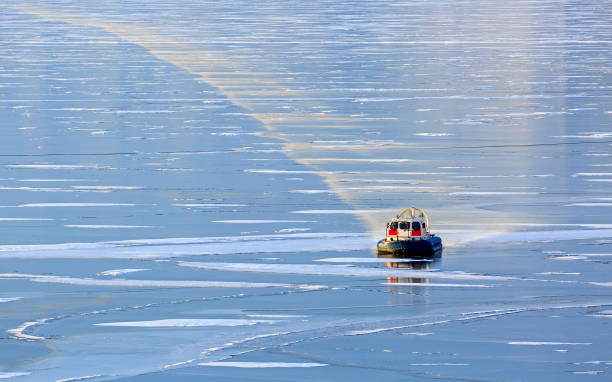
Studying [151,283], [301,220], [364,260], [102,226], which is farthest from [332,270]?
[102,226]

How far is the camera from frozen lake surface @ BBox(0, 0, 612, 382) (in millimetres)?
12086

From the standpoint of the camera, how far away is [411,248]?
16203 mm

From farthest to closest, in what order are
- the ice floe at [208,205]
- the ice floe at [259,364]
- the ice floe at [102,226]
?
the ice floe at [208,205]
the ice floe at [102,226]
the ice floe at [259,364]

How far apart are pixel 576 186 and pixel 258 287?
7852mm

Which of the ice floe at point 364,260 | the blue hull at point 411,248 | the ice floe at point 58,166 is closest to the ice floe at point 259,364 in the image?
the ice floe at point 364,260

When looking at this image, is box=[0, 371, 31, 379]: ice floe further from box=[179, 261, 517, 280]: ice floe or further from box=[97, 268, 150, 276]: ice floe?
box=[179, 261, 517, 280]: ice floe

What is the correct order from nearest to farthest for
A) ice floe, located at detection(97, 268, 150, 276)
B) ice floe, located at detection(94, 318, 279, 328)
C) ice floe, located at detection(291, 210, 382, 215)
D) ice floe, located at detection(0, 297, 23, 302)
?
ice floe, located at detection(94, 318, 279, 328) < ice floe, located at detection(0, 297, 23, 302) < ice floe, located at detection(97, 268, 150, 276) < ice floe, located at detection(291, 210, 382, 215)

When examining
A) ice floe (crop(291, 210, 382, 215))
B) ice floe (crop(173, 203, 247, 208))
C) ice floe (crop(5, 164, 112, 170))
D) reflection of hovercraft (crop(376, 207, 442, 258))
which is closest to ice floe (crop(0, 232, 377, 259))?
reflection of hovercraft (crop(376, 207, 442, 258))

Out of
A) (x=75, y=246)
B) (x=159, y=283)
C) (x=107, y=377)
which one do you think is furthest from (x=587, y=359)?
(x=75, y=246)

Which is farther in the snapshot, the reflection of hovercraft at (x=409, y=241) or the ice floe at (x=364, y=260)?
the reflection of hovercraft at (x=409, y=241)

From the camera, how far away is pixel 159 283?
580 inches

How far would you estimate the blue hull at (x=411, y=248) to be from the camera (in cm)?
1619

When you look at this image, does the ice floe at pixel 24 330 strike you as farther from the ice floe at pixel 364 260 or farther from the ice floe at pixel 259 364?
the ice floe at pixel 364 260

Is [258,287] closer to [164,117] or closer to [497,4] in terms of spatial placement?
[164,117]
